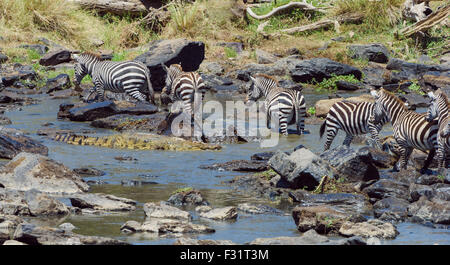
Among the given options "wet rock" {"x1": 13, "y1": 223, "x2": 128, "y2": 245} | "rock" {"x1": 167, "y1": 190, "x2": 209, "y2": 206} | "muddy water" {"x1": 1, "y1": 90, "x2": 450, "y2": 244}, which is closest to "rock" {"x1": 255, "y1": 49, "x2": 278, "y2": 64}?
"muddy water" {"x1": 1, "y1": 90, "x2": 450, "y2": 244}

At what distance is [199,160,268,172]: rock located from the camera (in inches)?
472

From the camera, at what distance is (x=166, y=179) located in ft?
37.0

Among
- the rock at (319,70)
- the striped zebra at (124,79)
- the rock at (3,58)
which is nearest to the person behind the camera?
the striped zebra at (124,79)

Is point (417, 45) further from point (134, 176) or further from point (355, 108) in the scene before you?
point (134, 176)

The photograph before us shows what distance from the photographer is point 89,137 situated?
14.6m

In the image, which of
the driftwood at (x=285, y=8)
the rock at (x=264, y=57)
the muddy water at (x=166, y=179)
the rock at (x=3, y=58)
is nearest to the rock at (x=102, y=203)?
the muddy water at (x=166, y=179)

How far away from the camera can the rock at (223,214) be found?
8703 mm

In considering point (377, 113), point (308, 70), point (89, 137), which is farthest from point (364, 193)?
point (308, 70)

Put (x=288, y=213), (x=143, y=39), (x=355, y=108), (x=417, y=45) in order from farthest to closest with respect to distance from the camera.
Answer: (x=143, y=39)
(x=417, y=45)
(x=355, y=108)
(x=288, y=213)

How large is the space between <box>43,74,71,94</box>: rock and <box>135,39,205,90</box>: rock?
2.28 meters

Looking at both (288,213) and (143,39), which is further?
(143,39)

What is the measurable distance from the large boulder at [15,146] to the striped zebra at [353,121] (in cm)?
503

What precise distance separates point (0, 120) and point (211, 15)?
13064 millimetres

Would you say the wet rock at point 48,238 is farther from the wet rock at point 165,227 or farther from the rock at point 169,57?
the rock at point 169,57
